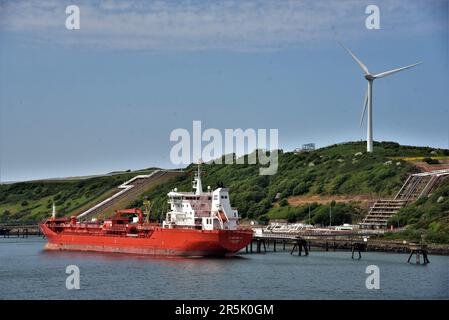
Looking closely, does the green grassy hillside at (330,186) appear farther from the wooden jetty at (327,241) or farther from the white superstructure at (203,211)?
the white superstructure at (203,211)

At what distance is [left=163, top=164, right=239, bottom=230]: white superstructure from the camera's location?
96000 mm

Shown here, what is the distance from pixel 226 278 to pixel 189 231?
67.3 ft

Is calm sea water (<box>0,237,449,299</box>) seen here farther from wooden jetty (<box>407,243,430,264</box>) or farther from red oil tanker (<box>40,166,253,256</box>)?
red oil tanker (<box>40,166,253,256</box>)

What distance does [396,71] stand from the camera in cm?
13400

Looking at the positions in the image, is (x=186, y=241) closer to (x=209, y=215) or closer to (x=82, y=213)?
(x=209, y=215)

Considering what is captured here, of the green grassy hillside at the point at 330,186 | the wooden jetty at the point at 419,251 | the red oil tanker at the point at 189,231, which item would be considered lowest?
the wooden jetty at the point at 419,251

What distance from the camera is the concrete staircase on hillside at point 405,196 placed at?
134 meters

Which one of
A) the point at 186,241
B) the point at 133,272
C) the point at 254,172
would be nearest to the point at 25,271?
the point at 133,272

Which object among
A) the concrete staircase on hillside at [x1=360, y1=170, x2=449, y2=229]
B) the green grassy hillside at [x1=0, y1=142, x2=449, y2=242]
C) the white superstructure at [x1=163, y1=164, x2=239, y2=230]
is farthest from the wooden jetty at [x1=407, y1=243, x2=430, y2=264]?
the concrete staircase on hillside at [x1=360, y1=170, x2=449, y2=229]

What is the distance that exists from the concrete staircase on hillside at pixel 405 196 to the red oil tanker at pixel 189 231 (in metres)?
40.5

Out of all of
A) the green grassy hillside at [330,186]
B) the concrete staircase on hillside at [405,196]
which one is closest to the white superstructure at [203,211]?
the green grassy hillside at [330,186]

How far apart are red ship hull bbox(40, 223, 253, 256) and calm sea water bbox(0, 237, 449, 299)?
6.80 ft

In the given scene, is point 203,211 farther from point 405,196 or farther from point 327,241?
point 405,196
